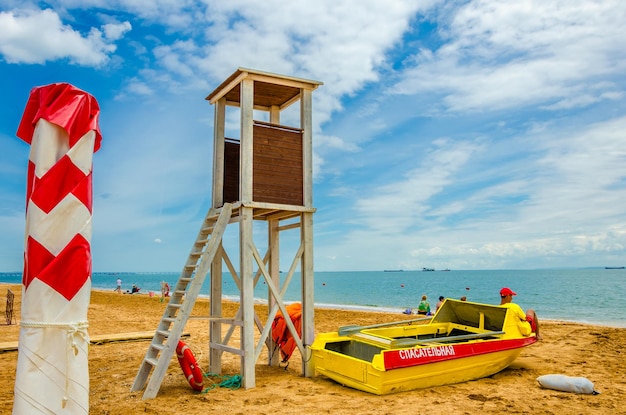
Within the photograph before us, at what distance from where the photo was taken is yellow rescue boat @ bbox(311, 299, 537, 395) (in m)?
8.79

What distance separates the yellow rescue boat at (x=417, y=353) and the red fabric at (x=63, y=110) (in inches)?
279

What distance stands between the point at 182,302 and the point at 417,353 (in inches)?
175

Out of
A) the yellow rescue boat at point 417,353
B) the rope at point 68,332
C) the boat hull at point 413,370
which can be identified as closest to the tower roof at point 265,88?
the yellow rescue boat at point 417,353

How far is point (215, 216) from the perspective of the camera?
10.4 metres

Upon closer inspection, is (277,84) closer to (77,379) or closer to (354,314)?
(77,379)

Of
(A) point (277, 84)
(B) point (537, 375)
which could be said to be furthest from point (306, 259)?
(B) point (537, 375)

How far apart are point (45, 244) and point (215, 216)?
7.99m

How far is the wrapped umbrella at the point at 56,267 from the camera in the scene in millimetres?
2428

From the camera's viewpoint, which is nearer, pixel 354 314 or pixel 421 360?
pixel 421 360

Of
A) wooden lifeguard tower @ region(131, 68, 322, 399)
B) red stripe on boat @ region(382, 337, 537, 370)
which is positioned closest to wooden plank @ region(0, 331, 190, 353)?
wooden lifeguard tower @ region(131, 68, 322, 399)

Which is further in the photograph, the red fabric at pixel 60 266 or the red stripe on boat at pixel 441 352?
the red stripe on boat at pixel 441 352

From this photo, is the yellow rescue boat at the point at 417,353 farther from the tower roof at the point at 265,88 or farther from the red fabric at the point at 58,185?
the red fabric at the point at 58,185

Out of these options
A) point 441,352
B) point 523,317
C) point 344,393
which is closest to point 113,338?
point 344,393

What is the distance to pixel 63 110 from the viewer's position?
8.34 feet
